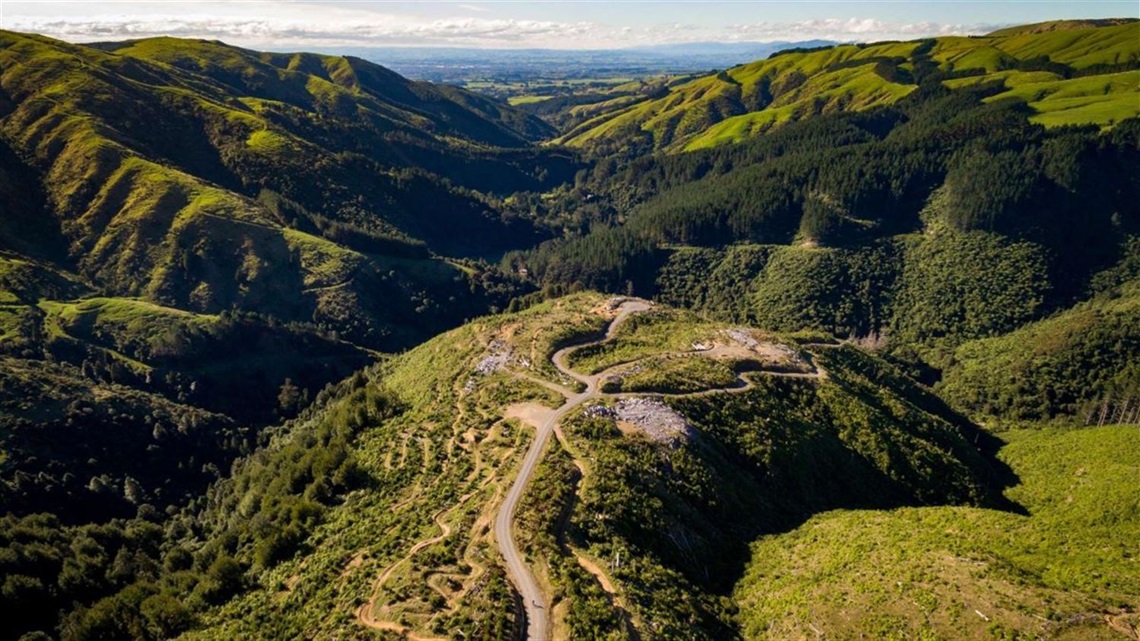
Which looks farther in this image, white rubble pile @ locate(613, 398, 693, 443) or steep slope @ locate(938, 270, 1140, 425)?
steep slope @ locate(938, 270, 1140, 425)

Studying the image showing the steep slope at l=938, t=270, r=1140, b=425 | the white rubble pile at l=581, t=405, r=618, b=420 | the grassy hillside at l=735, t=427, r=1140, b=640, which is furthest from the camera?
the steep slope at l=938, t=270, r=1140, b=425

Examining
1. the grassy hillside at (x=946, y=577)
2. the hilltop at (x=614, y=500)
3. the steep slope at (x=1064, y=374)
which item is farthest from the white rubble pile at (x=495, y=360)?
the steep slope at (x=1064, y=374)

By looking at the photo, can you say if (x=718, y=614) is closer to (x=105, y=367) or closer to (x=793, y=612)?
(x=793, y=612)

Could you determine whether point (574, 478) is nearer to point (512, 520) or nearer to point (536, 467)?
point (536, 467)

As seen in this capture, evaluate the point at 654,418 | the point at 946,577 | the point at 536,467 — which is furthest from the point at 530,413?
the point at 946,577

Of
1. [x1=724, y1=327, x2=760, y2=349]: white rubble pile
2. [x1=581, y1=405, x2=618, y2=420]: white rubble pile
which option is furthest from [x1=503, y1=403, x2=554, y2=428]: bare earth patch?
[x1=724, y1=327, x2=760, y2=349]: white rubble pile

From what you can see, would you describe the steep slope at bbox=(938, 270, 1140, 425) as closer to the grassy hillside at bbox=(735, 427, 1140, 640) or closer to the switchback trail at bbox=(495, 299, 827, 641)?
the grassy hillside at bbox=(735, 427, 1140, 640)

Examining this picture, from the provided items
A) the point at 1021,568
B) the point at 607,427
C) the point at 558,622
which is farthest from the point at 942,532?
the point at 558,622
